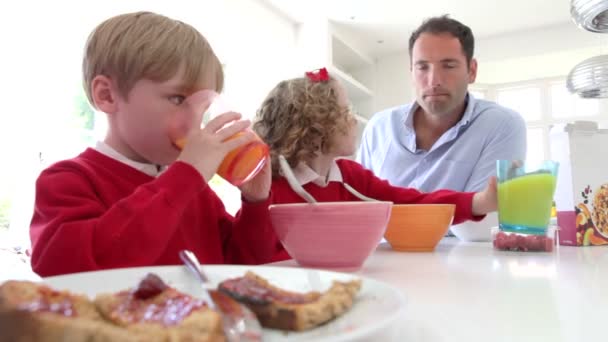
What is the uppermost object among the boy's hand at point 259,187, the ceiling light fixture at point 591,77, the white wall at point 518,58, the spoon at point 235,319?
the white wall at point 518,58

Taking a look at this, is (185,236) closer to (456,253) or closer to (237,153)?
(237,153)

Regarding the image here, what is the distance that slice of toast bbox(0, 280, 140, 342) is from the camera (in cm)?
23

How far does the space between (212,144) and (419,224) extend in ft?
1.52

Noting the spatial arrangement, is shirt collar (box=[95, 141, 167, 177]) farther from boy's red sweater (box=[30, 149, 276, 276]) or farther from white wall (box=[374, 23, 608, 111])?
white wall (box=[374, 23, 608, 111])

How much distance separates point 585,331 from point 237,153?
1.55ft

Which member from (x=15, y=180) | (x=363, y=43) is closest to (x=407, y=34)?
(x=363, y=43)

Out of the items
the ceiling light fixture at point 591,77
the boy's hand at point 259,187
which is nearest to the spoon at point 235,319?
the boy's hand at point 259,187

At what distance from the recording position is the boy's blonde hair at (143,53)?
0.76m

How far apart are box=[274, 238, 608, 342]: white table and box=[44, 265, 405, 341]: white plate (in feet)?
0.10

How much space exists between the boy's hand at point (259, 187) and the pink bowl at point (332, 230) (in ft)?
0.43

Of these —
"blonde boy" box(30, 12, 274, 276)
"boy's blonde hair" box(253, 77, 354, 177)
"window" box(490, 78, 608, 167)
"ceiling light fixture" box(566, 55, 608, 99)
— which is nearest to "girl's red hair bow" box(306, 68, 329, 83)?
"boy's blonde hair" box(253, 77, 354, 177)

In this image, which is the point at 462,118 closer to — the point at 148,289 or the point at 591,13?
the point at 591,13

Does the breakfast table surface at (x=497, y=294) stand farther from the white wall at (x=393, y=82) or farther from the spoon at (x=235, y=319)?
the white wall at (x=393, y=82)

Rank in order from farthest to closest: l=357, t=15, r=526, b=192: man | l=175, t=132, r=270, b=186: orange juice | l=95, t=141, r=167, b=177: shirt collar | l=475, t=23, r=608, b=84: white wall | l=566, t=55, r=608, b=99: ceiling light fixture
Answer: l=475, t=23, r=608, b=84: white wall → l=566, t=55, r=608, b=99: ceiling light fixture → l=357, t=15, r=526, b=192: man → l=95, t=141, r=167, b=177: shirt collar → l=175, t=132, r=270, b=186: orange juice
